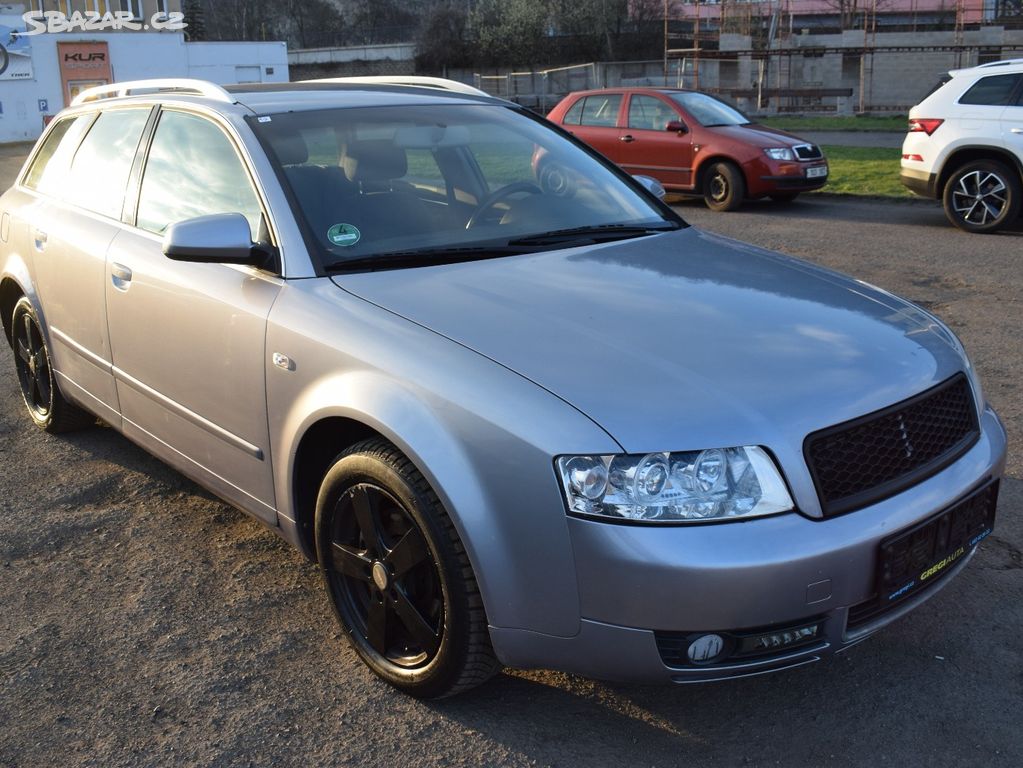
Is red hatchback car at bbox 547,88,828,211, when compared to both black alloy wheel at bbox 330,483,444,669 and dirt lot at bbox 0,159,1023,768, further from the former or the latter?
black alloy wheel at bbox 330,483,444,669

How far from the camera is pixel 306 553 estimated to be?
3312mm

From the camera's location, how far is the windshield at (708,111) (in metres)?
13.4

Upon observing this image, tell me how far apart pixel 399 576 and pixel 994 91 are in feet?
32.1

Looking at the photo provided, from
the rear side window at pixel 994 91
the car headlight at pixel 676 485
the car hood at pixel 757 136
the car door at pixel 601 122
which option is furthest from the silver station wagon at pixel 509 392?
the car door at pixel 601 122

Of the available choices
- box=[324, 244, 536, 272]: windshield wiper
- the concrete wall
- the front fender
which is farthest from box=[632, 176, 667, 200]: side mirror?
the concrete wall

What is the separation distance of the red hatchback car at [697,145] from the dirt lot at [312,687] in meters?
9.03

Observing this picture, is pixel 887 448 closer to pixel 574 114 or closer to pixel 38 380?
pixel 38 380

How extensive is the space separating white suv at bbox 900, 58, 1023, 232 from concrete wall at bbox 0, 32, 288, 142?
38.0 metres

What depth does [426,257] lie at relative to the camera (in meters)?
3.36

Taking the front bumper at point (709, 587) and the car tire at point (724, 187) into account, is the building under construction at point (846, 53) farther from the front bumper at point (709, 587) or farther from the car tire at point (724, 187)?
the front bumper at point (709, 587)

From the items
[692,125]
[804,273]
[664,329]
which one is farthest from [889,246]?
[664,329]

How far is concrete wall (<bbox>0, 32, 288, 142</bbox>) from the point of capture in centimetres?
4425

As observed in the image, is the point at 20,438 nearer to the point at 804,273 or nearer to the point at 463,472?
the point at 463,472

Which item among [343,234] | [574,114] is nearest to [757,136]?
[574,114]
